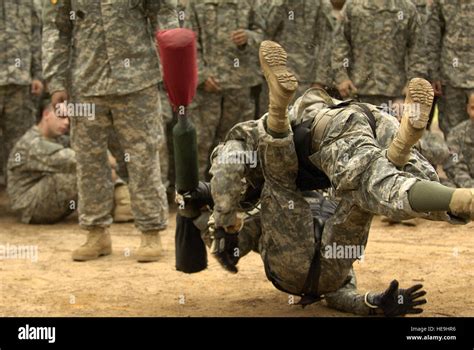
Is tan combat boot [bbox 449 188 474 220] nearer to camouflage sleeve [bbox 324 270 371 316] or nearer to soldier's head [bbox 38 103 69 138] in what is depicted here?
camouflage sleeve [bbox 324 270 371 316]

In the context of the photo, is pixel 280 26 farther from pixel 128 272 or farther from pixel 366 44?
pixel 128 272

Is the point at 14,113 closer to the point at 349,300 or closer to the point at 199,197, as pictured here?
the point at 199,197

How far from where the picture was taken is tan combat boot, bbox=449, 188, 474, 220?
4.58 meters

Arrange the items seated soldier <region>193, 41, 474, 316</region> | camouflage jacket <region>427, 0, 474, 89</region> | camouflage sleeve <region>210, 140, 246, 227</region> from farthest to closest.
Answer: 1. camouflage jacket <region>427, 0, 474, 89</region>
2. camouflage sleeve <region>210, 140, 246, 227</region>
3. seated soldier <region>193, 41, 474, 316</region>

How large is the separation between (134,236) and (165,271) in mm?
1472

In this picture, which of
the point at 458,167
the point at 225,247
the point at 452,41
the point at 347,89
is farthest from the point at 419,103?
the point at 452,41

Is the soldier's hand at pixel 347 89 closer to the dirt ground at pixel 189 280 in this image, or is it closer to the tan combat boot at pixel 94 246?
the dirt ground at pixel 189 280

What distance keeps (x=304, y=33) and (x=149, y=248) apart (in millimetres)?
3322

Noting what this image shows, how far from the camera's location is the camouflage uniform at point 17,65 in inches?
393

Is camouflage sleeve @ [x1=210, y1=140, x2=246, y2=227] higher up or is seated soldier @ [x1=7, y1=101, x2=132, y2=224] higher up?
camouflage sleeve @ [x1=210, y1=140, x2=246, y2=227]

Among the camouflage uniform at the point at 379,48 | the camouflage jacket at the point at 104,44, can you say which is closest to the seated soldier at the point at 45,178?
the camouflage jacket at the point at 104,44

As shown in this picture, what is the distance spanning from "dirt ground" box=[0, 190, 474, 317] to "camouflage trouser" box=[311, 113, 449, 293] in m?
0.50

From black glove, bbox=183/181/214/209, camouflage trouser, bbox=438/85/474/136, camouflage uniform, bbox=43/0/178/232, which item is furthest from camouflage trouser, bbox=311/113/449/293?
camouflage trouser, bbox=438/85/474/136

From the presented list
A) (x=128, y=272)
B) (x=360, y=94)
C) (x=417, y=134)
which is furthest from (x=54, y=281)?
(x=360, y=94)
